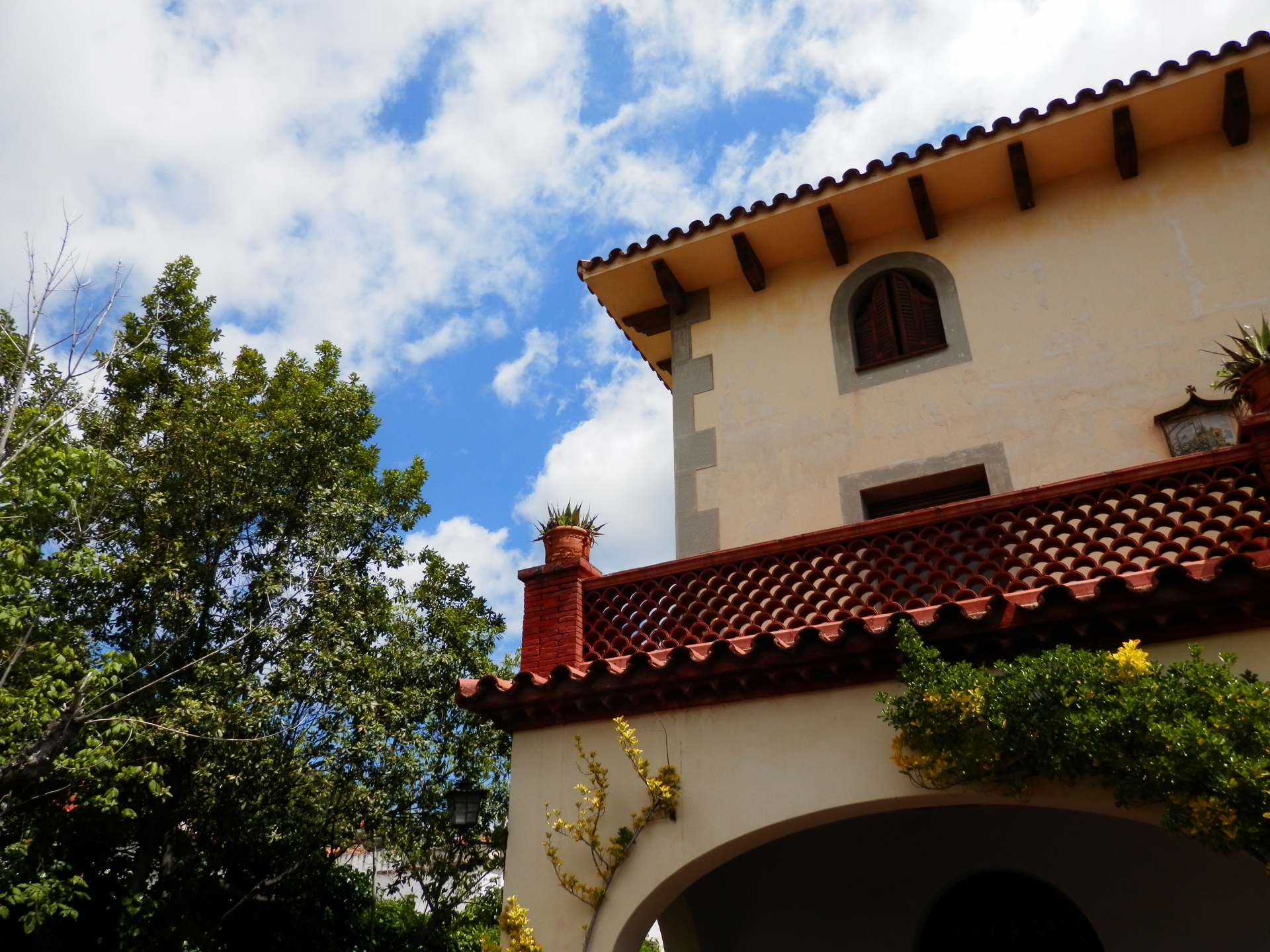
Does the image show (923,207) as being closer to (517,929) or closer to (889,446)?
(889,446)

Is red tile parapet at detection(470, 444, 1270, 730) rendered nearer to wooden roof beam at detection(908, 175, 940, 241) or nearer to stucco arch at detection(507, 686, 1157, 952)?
stucco arch at detection(507, 686, 1157, 952)

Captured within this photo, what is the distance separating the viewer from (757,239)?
902 centimetres

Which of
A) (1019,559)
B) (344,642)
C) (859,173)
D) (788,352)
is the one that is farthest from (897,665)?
(344,642)

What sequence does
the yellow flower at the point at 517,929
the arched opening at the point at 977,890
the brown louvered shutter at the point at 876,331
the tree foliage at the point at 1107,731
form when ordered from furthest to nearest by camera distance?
the brown louvered shutter at the point at 876,331 → the arched opening at the point at 977,890 → the yellow flower at the point at 517,929 → the tree foliage at the point at 1107,731

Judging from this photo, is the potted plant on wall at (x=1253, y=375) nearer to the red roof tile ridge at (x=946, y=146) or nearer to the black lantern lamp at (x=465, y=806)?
the red roof tile ridge at (x=946, y=146)

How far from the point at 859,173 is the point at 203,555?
901 centimetres

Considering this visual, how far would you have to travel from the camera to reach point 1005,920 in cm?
668

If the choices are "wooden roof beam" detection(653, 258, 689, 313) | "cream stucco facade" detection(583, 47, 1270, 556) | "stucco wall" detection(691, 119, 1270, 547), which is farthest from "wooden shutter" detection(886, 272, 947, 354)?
"wooden roof beam" detection(653, 258, 689, 313)

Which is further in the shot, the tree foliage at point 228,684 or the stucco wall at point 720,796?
the tree foliage at point 228,684

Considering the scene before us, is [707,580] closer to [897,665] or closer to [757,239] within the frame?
[897,665]

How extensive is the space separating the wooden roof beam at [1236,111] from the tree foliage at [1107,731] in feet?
18.0

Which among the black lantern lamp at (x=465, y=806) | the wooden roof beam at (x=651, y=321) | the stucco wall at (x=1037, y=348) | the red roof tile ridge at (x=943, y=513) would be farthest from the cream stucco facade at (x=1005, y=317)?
the black lantern lamp at (x=465, y=806)

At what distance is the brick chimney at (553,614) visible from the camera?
6.16 meters

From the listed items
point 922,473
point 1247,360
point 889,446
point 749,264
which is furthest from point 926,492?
point 749,264
